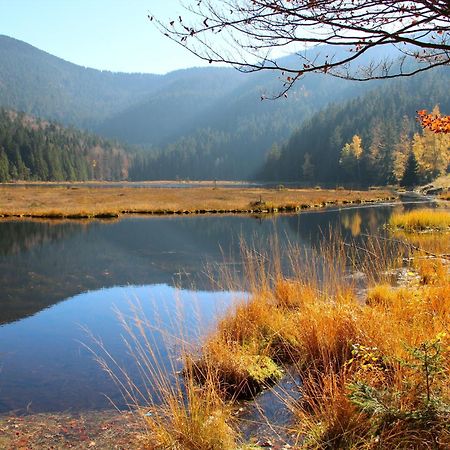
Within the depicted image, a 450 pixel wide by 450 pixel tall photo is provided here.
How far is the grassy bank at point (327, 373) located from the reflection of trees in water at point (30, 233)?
15898 mm

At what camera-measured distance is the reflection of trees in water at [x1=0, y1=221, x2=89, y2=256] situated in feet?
70.9

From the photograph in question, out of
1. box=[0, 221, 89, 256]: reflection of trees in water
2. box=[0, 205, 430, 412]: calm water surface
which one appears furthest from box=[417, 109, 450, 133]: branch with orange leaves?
box=[0, 221, 89, 256]: reflection of trees in water

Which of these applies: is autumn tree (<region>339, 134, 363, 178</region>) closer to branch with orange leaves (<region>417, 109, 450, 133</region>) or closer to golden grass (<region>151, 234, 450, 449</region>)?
golden grass (<region>151, 234, 450, 449</region>)

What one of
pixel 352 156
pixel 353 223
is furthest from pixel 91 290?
pixel 352 156

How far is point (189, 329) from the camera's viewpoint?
27.5 ft

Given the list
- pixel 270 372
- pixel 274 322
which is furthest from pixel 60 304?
pixel 270 372

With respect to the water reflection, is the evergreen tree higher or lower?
higher

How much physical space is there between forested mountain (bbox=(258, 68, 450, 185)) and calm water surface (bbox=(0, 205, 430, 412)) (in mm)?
55181

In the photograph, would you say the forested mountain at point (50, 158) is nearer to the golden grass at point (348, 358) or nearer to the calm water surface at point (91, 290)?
the calm water surface at point (91, 290)

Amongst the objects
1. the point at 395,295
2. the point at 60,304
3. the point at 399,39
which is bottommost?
the point at 60,304

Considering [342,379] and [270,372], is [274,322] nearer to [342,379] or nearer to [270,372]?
[270,372]

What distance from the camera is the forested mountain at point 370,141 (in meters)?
82.4

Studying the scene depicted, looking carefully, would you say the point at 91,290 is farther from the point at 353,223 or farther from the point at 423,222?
the point at 353,223

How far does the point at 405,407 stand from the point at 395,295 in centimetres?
499
